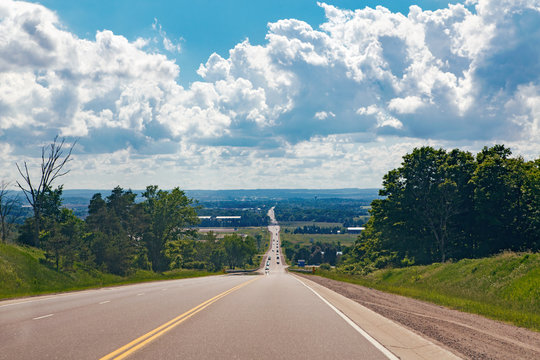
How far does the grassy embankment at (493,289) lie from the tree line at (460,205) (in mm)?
17234

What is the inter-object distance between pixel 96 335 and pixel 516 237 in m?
47.6

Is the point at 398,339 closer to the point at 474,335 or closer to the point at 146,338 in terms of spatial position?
the point at 474,335

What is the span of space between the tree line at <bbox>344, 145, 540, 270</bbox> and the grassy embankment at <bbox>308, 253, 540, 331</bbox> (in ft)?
56.5

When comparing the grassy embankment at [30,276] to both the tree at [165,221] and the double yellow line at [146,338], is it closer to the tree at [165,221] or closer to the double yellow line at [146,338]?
the double yellow line at [146,338]

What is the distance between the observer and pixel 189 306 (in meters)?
15.4

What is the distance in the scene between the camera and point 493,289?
22859 mm

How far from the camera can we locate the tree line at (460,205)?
1838 inches

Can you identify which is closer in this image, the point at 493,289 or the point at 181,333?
the point at 181,333

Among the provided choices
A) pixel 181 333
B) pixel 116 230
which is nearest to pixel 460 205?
pixel 181 333

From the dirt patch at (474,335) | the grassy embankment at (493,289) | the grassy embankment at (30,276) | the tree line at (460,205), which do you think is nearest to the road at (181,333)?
the dirt patch at (474,335)

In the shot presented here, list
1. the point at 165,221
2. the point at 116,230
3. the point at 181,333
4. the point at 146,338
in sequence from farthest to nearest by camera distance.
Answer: the point at 165,221, the point at 116,230, the point at 181,333, the point at 146,338

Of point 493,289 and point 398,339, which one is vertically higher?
point 398,339

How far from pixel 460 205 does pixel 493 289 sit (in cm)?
3075

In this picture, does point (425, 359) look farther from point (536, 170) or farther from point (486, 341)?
point (536, 170)
